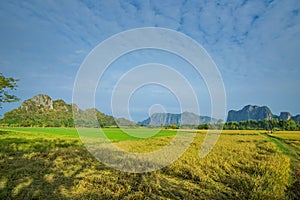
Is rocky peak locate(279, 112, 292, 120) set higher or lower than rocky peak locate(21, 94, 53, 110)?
higher

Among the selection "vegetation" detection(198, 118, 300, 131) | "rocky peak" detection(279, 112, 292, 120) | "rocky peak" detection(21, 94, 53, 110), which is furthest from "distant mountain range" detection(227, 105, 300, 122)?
"rocky peak" detection(21, 94, 53, 110)

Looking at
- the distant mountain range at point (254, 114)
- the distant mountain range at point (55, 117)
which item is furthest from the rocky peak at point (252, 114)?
the distant mountain range at point (55, 117)

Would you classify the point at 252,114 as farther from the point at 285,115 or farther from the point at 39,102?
the point at 39,102

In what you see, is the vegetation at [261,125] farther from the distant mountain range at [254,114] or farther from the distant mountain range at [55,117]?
the distant mountain range at [254,114]

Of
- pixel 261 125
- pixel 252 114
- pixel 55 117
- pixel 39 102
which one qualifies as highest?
pixel 252 114

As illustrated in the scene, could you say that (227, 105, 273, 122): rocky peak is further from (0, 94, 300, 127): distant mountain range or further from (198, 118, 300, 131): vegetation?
(198, 118, 300, 131): vegetation

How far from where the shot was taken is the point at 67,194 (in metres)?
4.64

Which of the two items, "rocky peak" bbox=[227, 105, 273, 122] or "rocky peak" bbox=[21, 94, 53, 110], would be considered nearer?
"rocky peak" bbox=[21, 94, 53, 110]

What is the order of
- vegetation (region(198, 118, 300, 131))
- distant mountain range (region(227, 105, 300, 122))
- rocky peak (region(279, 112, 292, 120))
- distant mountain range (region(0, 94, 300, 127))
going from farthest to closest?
distant mountain range (region(227, 105, 300, 122)) → rocky peak (region(279, 112, 292, 120)) → vegetation (region(198, 118, 300, 131)) → distant mountain range (region(0, 94, 300, 127))

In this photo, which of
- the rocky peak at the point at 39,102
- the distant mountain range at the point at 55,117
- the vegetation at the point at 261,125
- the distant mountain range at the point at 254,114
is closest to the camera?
the distant mountain range at the point at 55,117

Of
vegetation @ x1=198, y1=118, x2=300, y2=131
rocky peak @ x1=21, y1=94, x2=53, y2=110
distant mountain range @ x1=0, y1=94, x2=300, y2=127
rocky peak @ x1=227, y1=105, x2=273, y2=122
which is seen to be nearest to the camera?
distant mountain range @ x1=0, y1=94, x2=300, y2=127

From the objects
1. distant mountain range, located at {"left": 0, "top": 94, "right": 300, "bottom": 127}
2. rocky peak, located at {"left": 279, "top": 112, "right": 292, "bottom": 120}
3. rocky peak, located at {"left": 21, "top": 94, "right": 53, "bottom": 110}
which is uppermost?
rocky peak, located at {"left": 279, "top": 112, "right": 292, "bottom": 120}

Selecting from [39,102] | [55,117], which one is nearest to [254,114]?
[55,117]

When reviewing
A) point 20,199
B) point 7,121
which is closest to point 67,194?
point 20,199
